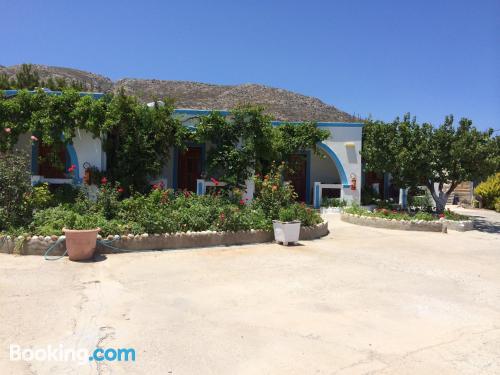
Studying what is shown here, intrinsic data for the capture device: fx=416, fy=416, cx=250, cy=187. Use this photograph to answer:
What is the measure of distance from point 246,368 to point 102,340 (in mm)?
1459

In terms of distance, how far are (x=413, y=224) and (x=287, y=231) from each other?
530 centimetres

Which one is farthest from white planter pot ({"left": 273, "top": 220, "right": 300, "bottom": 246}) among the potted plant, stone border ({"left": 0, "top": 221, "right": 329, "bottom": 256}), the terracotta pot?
the terracotta pot

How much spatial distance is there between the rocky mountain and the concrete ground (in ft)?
56.8

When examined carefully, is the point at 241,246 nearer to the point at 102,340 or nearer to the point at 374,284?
the point at 374,284

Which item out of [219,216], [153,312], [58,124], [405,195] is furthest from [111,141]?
[405,195]

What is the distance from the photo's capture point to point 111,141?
472 inches

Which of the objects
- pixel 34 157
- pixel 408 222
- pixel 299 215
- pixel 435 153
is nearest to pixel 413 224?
pixel 408 222

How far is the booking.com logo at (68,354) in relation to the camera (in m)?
3.60

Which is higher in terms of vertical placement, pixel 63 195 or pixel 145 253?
pixel 63 195

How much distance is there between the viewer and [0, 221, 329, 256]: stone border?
7387mm

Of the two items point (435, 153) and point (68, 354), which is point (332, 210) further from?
point (68, 354)

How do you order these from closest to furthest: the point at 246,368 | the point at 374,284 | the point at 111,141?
1. the point at 246,368
2. the point at 374,284
3. the point at 111,141

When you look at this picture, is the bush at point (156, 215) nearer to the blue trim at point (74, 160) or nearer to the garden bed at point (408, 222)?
the blue trim at point (74, 160)

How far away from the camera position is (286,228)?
9.17m
